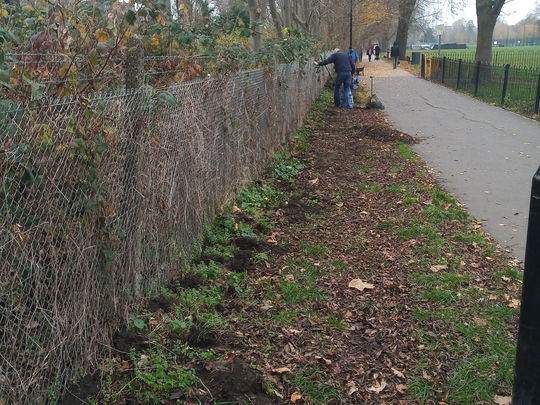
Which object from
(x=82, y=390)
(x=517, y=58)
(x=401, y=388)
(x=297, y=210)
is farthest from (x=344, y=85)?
(x=517, y=58)

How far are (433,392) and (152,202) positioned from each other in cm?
241

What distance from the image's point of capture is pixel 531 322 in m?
2.51

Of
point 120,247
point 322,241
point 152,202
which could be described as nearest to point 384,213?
point 322,241

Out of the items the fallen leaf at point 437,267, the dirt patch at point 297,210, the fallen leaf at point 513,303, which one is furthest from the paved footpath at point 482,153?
the dirt patch at point 297,210

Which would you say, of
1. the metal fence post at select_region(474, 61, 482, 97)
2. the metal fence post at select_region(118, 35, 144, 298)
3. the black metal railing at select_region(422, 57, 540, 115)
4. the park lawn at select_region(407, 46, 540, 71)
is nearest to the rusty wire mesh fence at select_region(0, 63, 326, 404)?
the metal fence post at select_region(118, 35, 144, 298)

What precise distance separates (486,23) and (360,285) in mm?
25958

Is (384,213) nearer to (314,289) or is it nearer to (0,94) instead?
(314,289)

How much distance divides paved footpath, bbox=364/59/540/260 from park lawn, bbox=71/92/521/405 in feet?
1.27

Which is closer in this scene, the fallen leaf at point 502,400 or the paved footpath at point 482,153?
the fallen leaf at point 502,400

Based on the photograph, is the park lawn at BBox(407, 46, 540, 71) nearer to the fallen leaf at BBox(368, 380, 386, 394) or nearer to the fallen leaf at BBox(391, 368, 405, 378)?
the fallen leaf at BBox(391, 368, 405, 378)

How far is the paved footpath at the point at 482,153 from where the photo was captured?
6.92 metres

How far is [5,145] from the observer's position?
2.56 m

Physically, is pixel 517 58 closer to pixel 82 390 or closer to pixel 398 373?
pixel 398 373

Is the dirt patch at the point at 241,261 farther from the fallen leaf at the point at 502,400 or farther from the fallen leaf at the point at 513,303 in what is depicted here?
the fallen leaf at the point at 502,400
